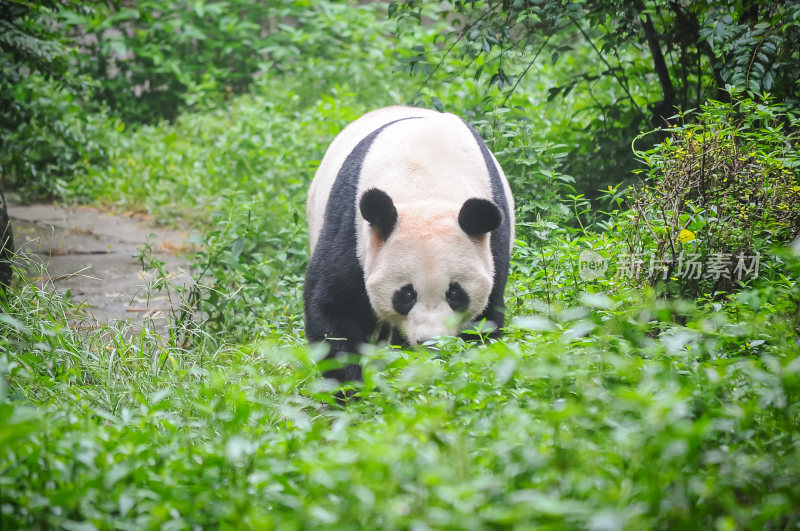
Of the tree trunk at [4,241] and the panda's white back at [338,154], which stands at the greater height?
the panda's white back at [338,154]

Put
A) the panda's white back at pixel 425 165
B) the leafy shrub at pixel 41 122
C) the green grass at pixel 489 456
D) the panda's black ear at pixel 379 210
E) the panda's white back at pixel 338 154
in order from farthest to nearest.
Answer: the leafy shrub at pixel 41 122
the panda's white back at pixel 338 154
the panda's white back at pixel 425 165
the panda's black ear at pixel 379 210
the green grass at pixel 489 456

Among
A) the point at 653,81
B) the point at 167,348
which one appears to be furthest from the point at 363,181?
the point at 653,81

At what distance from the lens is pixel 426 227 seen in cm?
311

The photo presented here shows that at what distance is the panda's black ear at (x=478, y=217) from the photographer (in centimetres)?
306

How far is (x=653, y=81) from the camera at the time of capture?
556 centimetres

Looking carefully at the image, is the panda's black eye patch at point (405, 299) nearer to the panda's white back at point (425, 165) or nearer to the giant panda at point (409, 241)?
the giant panda at point (409, 241)

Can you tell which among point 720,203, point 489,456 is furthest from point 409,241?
point 720,203

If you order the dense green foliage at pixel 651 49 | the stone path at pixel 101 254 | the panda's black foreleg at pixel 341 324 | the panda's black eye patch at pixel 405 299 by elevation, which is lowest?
the stone path at pixel 101 254

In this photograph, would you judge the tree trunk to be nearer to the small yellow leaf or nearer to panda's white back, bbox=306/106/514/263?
panda's white back, bbox=306/106/514/263

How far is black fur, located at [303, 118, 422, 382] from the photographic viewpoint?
10.9ft

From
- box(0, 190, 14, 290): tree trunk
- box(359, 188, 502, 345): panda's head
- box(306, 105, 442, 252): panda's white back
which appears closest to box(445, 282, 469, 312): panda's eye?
box(359, 188, 502, 345): panda's head

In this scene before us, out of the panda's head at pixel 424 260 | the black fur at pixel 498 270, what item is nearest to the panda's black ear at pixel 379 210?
the panda's head at pixel 424 260

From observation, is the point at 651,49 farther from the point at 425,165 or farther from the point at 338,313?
the point at 338,313

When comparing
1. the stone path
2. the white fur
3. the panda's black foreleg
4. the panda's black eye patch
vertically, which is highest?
the white fur
